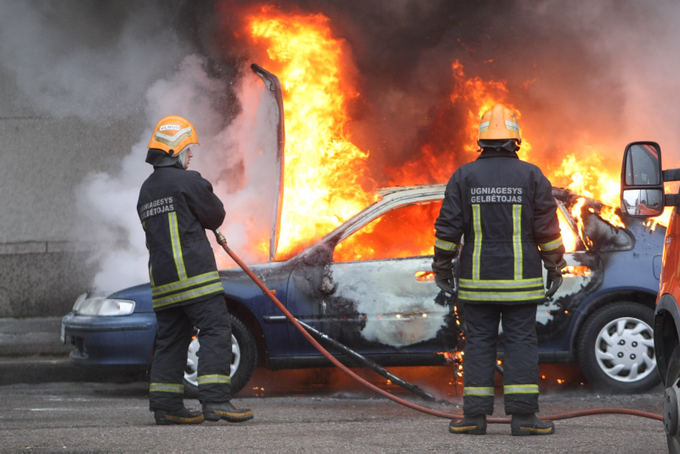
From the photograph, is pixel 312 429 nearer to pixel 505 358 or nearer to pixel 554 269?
pixel 505 358

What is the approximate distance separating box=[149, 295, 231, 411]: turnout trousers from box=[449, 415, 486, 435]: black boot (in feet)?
4.23

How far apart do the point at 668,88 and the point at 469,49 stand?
7.30 feet

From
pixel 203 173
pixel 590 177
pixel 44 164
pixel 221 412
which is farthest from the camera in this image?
pixel 44 164

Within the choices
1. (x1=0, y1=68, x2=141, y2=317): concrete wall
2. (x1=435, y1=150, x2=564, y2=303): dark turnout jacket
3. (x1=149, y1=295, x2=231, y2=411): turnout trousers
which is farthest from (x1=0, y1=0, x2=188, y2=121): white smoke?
(x1=435, y1=150, x2=564, y2=303): dark turnout jacket

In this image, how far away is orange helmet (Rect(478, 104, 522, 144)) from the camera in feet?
17.2

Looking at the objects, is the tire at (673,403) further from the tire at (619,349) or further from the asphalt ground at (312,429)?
the tire at (619,349)

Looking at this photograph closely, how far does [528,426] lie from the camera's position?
16.6 feet

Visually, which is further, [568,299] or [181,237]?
[568,299]

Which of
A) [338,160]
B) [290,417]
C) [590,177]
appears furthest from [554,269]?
[338,160]

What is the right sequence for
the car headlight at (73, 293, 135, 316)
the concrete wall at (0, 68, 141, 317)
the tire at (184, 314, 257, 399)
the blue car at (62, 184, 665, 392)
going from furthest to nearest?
the concrete wall at (0, 68, 141, 317) → the car headlight at (73, 293, 135, 316) → the tire at (184, 314, 257, 399) → the blue car at (62, 184, 665, 392)

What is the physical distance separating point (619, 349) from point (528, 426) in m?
1.88

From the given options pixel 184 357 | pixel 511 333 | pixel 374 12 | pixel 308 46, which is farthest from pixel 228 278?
pixel 374 12

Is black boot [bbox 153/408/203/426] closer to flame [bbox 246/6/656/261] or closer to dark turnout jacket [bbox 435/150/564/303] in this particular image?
dark turnout jacket [bbox 435/150/564/303]

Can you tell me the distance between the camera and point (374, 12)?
1108 centimetres
